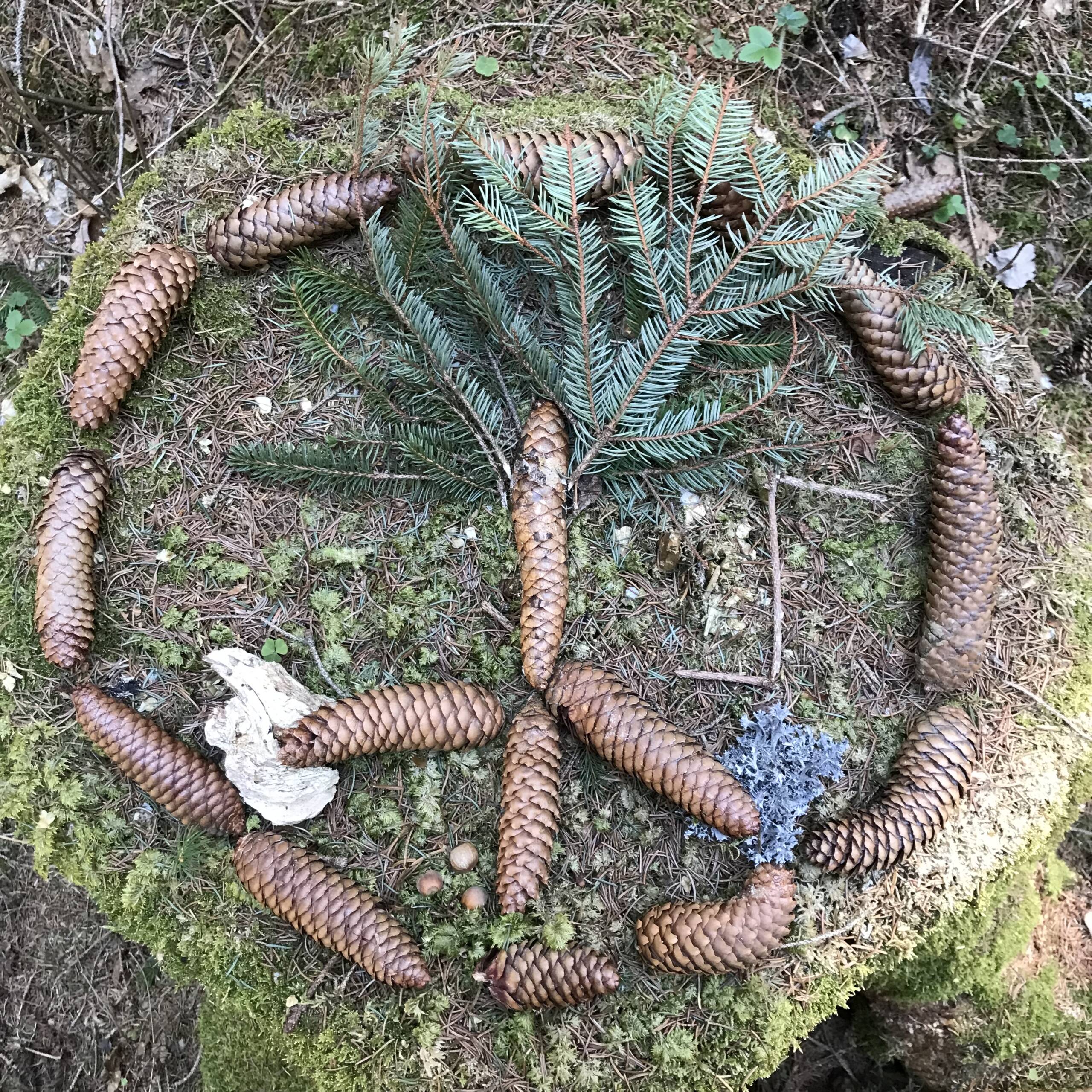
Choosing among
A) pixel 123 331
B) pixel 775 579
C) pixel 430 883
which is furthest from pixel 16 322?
pixel 775 579

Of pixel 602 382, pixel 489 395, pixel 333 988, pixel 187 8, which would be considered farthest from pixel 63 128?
pixel 333 988

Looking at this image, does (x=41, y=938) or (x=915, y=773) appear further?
(x=41, y=938)

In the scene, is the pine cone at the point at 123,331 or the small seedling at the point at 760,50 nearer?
the pine cone at the point at 123,331

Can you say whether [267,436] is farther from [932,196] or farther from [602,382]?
[932,196]

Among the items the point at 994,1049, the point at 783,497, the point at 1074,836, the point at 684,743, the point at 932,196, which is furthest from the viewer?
the point at 1074,836

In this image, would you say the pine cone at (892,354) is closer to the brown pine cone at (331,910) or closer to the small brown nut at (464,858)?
the small brown nut at (464,858)

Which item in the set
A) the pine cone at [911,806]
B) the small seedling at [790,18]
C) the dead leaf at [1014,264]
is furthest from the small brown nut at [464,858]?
the small seedling at [790,18]

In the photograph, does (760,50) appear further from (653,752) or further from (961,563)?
(653,752)
